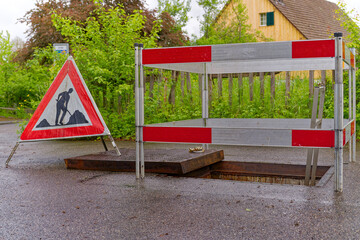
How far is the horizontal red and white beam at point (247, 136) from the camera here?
15.9ft

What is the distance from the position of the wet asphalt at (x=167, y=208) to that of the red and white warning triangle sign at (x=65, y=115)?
870 millimetres

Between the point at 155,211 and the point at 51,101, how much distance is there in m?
3.79

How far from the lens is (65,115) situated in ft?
24.2

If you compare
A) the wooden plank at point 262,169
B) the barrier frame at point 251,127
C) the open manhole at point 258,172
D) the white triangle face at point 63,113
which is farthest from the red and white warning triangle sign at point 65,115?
the wooden plank at point 262,169

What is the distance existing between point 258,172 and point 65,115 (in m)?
3.15

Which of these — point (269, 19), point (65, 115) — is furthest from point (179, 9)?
point (65, 115)

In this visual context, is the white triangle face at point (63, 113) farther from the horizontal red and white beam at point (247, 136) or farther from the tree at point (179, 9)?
the tree at point (179, 9)

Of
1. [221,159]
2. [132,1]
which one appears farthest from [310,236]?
[132,1]

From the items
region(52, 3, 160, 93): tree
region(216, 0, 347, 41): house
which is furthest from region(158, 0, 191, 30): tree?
region(52, 3, 160, 93): tree

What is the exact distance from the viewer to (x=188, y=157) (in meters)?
6.53

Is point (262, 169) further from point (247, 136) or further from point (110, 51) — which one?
point (110, 51)

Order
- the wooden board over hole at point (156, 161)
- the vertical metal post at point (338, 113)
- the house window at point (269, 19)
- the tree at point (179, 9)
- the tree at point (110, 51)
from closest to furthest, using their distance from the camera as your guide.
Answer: the vertical metal post at point (338, 113) < the wooden board over hole at point (156, 161) < the tree at point (110, 51) < the tree at point (179, 9) < the house window at point (269, 19)

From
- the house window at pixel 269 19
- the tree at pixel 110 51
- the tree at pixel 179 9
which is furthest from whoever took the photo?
→ the house window at pixel 269 19

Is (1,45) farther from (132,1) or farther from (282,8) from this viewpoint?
(282,8)
